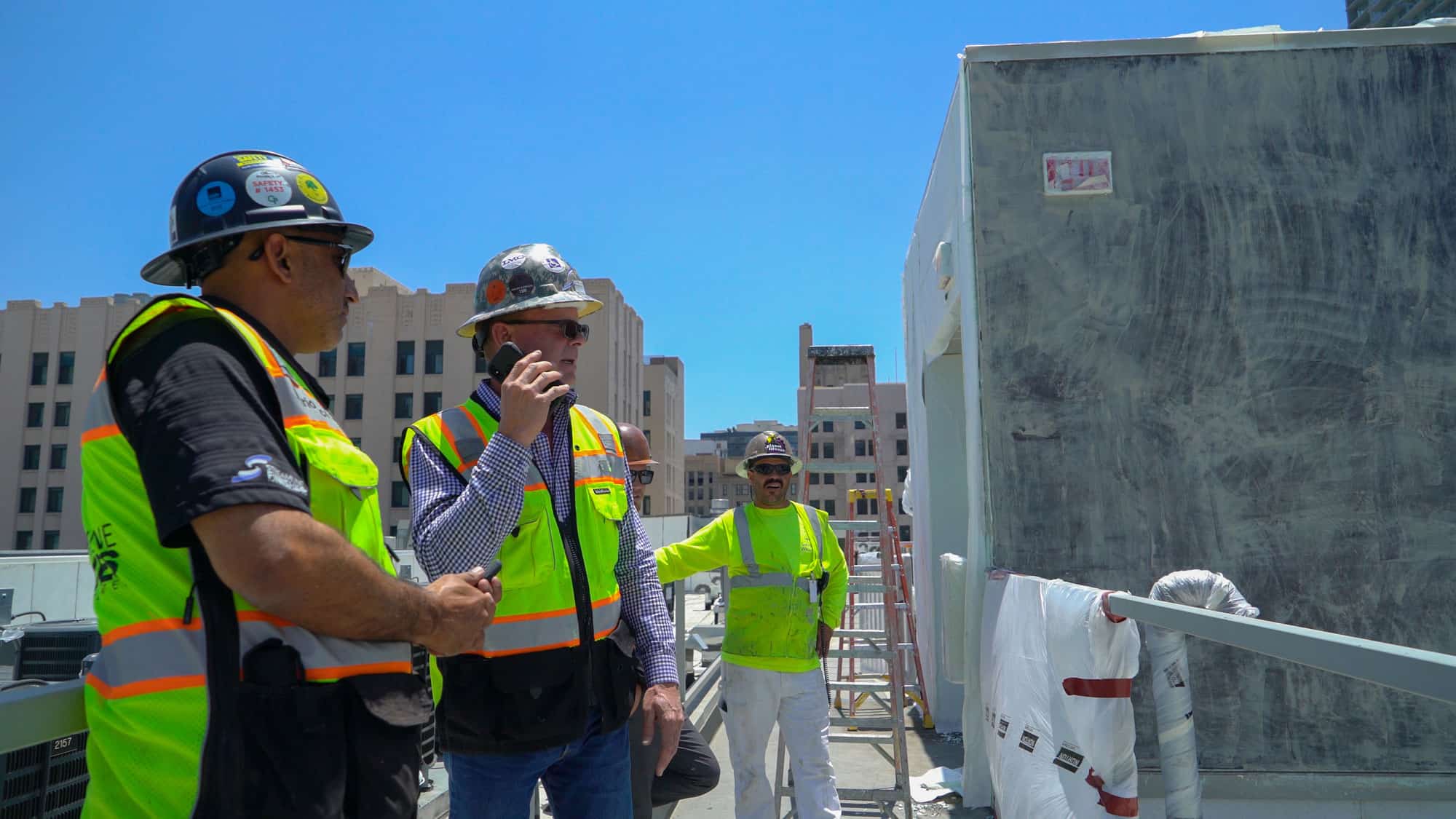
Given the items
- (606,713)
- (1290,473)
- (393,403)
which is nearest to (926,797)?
(1290,473)

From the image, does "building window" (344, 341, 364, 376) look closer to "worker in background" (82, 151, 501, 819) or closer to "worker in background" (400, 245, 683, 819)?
"worker in background" (400, 245, 683, 819)

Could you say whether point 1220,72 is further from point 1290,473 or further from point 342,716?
point 342,716

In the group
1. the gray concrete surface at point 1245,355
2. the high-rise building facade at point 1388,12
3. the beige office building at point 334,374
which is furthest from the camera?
the beige office building at point 334,374

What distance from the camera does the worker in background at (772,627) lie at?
5008 millimetres

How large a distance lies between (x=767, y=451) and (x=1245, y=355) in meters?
2.83

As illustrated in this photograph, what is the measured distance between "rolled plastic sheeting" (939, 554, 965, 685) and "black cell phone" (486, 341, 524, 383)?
393 centimetres

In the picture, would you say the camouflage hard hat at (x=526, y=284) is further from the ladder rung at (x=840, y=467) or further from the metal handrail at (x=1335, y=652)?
the ladder rung at (x=840, y=467)

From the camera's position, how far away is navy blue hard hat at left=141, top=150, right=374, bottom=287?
161 cm

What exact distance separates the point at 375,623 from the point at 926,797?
573cm

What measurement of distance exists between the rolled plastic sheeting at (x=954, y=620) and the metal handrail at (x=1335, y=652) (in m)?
3.92

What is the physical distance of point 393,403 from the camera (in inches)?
2495

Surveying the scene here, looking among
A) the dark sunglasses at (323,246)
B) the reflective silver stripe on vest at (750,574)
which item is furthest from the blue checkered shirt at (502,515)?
the reflective silver stripe on vest at (750,574)

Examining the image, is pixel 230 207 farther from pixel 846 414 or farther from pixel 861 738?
pixel 846 414

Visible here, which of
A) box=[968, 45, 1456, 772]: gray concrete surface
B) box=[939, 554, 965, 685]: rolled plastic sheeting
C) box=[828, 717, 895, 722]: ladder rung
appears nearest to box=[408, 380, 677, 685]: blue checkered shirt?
box=[968, 45, 1456, 772]: gray concrete surface
